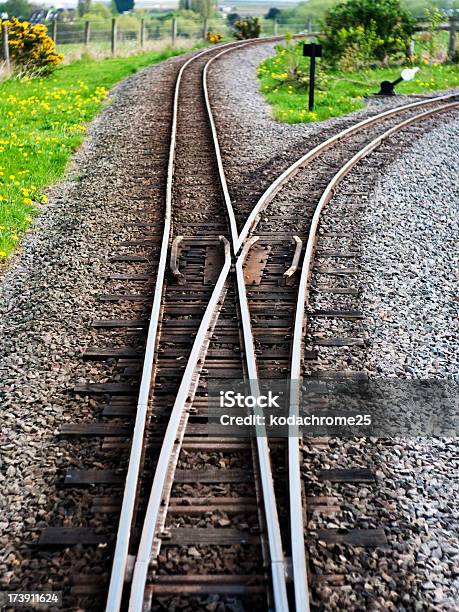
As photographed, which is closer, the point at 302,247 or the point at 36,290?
the point at 36,290

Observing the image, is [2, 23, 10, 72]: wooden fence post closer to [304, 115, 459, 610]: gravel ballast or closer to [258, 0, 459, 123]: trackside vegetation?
[258, 0, 459, 123]: trackside vegetation

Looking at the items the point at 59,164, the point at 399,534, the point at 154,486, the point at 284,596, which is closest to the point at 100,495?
the point at 154,486

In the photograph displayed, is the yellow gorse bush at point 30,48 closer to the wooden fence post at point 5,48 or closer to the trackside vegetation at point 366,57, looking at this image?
the wooden fence post at point 5,48

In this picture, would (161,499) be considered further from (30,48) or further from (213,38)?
(213,38)

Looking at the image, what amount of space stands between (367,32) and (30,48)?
35.6 ft

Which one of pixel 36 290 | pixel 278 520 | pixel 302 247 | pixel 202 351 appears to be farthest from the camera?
pixel 302 247

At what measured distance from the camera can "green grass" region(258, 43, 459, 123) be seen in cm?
1817

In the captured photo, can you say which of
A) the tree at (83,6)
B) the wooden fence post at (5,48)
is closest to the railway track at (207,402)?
the wooden fence post at (5,48)

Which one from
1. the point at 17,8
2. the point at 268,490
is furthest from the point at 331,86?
the point at 17,8

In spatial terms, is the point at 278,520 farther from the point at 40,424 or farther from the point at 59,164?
the point at 59,164

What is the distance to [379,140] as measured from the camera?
1486 centimetres

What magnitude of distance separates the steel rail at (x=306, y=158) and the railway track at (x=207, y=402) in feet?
0.18

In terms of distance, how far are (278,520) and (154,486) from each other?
2.64 feet

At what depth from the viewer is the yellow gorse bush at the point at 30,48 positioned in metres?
24.4
